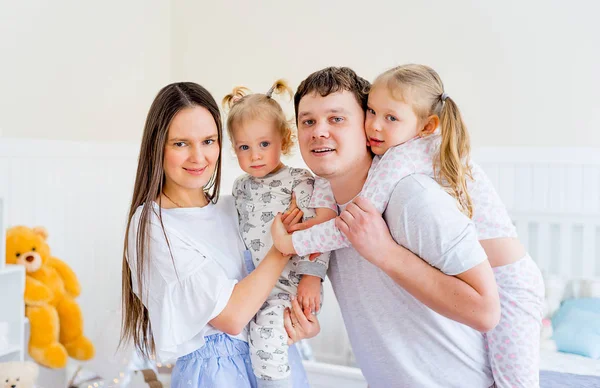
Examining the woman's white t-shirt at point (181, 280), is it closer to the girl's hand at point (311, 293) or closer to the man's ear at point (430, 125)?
the girl's hand at point (311, 293)

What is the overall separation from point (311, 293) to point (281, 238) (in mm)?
148

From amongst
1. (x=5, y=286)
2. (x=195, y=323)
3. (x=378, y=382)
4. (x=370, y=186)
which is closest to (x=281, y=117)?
(x=370, y=186)

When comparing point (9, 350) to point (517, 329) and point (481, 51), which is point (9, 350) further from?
point (481, 51)

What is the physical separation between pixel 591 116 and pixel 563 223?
1.94ft

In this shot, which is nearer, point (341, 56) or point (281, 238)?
point (281, 238)

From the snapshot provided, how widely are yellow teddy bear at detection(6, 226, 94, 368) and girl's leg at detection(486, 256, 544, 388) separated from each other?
2005mm

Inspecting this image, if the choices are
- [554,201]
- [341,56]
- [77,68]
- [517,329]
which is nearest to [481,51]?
[341,56]

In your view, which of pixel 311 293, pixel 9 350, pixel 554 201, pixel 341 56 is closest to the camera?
pixel 311 293

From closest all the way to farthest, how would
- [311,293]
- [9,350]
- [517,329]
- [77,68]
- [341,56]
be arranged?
[517,329]
[311,293]
[9,350]
[77,68]
[341,56]

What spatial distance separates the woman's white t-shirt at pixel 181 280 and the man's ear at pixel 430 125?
517mm

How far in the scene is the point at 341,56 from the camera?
364 centimetres

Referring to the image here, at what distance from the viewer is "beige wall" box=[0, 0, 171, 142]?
2.71m

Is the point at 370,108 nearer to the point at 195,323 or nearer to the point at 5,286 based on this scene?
the point at 195,323

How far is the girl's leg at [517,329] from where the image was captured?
1.19 meters
